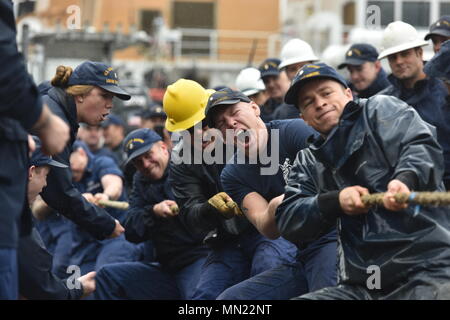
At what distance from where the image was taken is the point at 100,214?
25.9 feet

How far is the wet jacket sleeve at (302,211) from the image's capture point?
516 cm

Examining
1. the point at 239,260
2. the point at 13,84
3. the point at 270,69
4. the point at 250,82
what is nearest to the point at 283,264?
the point at 239,260

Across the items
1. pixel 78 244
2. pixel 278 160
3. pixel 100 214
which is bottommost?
pixel 78 244

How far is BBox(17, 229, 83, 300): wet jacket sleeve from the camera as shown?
5.43m

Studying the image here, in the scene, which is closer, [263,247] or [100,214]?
[263,247]

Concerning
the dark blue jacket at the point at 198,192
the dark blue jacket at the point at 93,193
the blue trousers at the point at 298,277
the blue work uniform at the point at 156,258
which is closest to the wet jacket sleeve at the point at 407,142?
the blue trousers at the point at 298,277

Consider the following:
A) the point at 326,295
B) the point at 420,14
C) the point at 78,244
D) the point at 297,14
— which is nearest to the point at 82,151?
the point at 78,244

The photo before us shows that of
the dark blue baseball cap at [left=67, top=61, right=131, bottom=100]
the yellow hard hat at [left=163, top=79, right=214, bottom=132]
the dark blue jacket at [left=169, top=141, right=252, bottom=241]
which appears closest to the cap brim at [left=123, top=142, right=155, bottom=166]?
the dark blue jacket at [left=169, top=141, right=252, bottom=241]

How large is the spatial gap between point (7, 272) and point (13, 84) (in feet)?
3.04

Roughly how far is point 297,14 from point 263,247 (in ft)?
96.6

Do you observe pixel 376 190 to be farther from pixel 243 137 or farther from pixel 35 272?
pixel 35 272

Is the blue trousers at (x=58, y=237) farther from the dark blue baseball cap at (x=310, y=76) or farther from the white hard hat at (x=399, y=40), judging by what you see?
the dark blue baseball cap at (x=310, y=76)

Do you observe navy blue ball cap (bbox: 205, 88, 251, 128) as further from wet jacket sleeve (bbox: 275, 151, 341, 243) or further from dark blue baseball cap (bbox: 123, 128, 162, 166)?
dark blue baseball cap (bbox: 123, 128, 162, 166)
